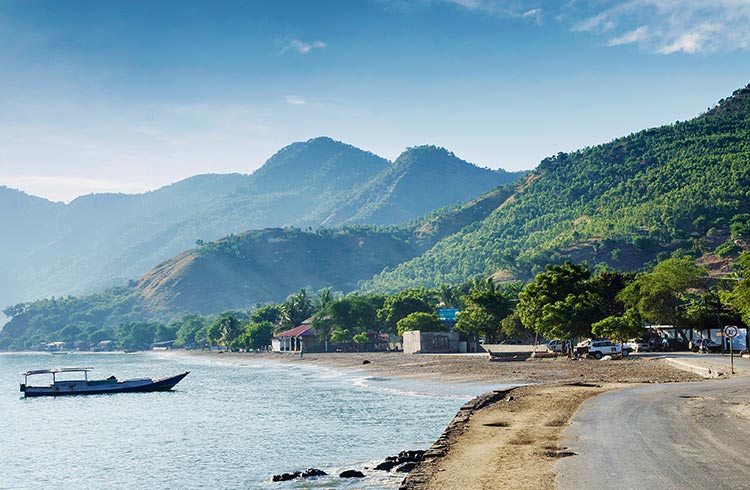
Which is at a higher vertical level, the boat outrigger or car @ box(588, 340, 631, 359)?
car @ box(588, 340, 631, 359)

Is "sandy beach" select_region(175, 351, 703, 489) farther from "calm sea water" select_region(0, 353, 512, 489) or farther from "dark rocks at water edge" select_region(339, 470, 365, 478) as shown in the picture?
"dark rocks at water edge" select_region(339, 470, 365, 478)

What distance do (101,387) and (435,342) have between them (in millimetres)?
68253

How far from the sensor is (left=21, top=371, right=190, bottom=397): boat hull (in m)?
88.9

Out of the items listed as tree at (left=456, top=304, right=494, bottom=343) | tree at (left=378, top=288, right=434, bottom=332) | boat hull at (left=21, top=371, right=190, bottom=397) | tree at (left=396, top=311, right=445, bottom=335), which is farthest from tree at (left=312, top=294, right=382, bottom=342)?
boat hull at (left=21, top=371, right=190, bottom=397)

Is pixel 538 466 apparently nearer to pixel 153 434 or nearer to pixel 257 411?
pixel 153 434

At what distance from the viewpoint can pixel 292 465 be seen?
35.3 meters

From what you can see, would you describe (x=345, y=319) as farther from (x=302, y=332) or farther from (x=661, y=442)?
(x=661, y=442)

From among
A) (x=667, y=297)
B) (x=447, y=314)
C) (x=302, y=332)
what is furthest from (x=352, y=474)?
(x=302, y=332)

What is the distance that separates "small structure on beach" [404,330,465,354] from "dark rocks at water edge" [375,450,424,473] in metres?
108

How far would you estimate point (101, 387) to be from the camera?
8888 cm

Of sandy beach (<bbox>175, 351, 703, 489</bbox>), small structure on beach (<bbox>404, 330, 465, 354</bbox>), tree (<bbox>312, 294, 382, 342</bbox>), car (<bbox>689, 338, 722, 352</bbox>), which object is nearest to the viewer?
sandy beach (<bbox>175, 351, 703, 489</bbox>)

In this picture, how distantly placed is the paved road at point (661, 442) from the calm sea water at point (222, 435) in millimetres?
7596

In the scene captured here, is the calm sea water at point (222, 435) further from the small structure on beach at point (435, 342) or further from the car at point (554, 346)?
the small structure on beach at point (435, 342)

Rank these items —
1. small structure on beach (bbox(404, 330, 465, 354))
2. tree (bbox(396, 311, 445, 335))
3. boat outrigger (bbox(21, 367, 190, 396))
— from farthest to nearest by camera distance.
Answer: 1. tree (bbox(396, 311, 445, 335))
2. small structure on beach (bbox(404, 330, 465, 354))
3. boat outrigger (bbox(21, 367, 190, 396))
